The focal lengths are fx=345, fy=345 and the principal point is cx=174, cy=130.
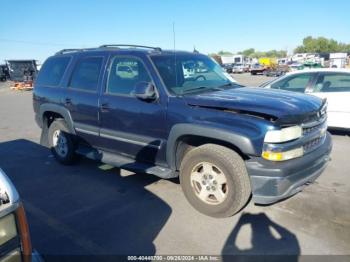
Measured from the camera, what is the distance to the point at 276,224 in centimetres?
384

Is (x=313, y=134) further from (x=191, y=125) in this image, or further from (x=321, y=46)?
(x=321, y=46)

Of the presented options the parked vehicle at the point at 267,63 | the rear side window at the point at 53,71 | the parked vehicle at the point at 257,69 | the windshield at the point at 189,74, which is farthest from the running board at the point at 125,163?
the parked vehicle at the point at 267,63

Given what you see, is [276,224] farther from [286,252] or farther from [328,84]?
[328,84]

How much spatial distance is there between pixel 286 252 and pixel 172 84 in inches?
95.0

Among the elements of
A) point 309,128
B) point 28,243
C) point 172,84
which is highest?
point 172,84

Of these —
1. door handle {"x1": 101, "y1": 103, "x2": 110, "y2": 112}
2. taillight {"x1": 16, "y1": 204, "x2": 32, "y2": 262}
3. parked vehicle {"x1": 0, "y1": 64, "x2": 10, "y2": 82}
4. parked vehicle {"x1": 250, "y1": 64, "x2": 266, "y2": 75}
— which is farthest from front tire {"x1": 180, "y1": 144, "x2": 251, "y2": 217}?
parked vehicle {"x1": 0, "y1": 64, "x2": 10, "y2": 82}

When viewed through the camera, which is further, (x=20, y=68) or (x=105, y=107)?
(x=20, y=68)

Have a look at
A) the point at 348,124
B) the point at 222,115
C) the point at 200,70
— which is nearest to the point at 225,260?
the point at 222,115

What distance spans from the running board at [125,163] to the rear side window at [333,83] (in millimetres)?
4736

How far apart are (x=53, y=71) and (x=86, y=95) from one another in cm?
136

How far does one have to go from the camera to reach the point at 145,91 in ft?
14.3

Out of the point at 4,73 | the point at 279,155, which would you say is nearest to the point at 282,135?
the point at 279,155

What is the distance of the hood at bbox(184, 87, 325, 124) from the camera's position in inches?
143

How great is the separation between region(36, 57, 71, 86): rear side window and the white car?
512 cm
